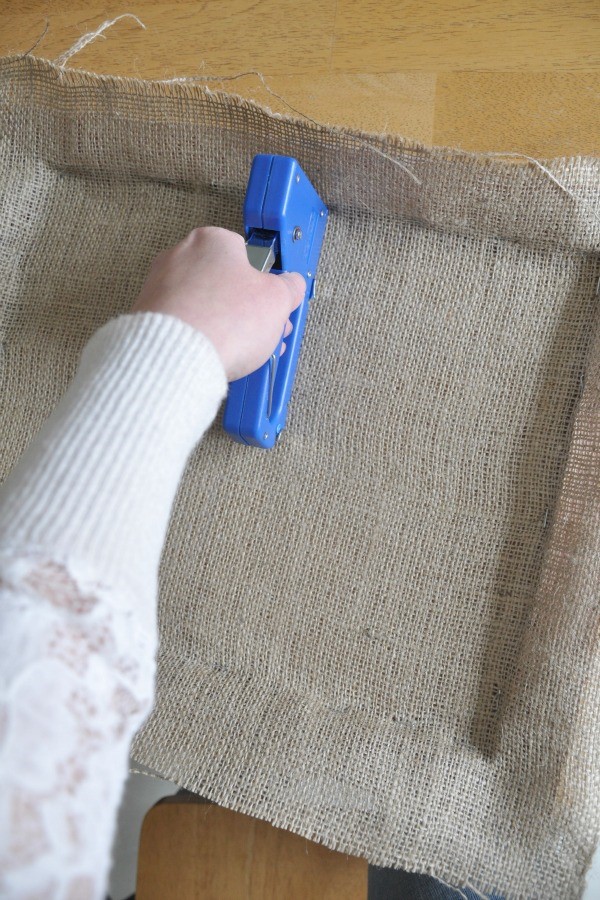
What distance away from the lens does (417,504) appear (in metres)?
0.56

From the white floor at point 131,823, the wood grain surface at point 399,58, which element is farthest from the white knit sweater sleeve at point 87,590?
the white floor at point 131,823

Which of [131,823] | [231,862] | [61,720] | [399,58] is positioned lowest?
[131,823]

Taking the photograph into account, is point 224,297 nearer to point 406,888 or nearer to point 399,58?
point 399,58

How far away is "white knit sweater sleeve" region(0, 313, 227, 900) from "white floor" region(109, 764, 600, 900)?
0.50 metres

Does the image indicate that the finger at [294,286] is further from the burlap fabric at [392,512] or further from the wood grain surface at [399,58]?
the wood grain surface at [399,58]

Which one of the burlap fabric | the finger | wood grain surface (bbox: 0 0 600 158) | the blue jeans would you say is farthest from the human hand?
the blue jeans

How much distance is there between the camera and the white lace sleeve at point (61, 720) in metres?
0.26

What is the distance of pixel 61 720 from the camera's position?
28cm

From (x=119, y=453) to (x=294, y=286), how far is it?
0.25m

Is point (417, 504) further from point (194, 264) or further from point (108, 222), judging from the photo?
point (108, 222)

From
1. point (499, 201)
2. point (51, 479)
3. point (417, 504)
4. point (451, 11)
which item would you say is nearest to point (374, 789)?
Result: point (417, 504)

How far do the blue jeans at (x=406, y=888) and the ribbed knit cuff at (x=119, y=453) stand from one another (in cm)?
46

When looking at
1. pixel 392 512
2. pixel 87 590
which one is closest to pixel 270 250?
pixel 392 512

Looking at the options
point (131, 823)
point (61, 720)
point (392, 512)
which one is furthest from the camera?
point (131, 823)
